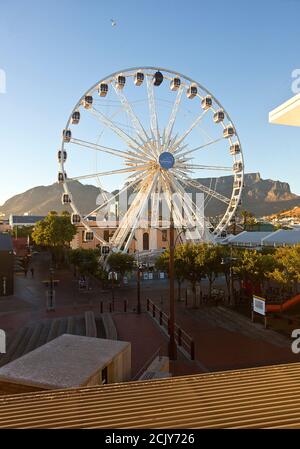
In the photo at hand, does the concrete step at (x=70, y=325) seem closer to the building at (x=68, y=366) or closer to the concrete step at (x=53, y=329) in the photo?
the concrete step at (x=53, y=329)

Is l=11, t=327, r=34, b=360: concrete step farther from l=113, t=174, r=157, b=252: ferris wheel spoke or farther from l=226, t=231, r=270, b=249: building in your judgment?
l=226, t=231, r=270, b=249: building

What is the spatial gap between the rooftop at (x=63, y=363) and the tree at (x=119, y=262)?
65.9 feet

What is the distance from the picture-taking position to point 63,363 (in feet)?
32.3

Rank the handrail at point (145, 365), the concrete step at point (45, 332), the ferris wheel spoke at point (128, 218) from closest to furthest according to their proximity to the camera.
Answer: the handrail at point (145, 365) → the concrete step at point (45, 332) → the ferris wheel spoke at point (128, 218)

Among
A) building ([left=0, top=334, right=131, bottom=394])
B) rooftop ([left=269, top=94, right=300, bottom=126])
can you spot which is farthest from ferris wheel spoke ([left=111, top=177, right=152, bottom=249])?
rooftop ([left=269, top=94, right=300, bottom=126])

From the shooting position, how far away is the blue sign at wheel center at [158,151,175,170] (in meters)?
32.3

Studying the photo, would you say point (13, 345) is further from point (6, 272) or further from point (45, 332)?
point (6, 272)

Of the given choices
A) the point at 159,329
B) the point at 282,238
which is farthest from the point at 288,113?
the point at 282,238

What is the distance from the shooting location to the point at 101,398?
5328 mm

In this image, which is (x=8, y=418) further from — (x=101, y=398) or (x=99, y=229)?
(x=99, y=229)

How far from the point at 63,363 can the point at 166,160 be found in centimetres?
2484

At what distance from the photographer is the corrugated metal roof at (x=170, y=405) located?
4.44 meters

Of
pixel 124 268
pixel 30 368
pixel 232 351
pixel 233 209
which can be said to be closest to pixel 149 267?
pixel 124 268

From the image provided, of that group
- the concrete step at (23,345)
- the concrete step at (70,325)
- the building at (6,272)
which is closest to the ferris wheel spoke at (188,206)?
the building at (6,272)
